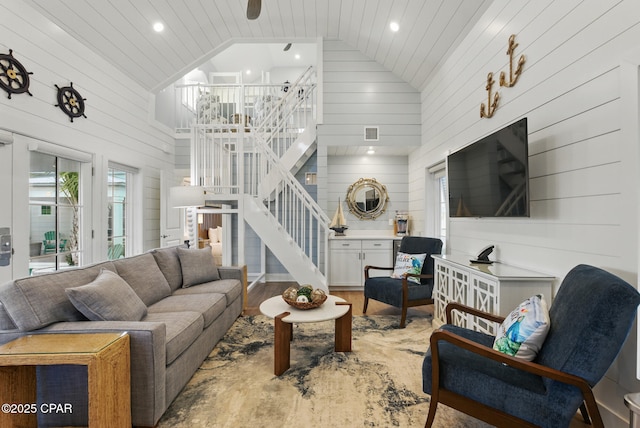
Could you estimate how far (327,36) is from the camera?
5.28 m

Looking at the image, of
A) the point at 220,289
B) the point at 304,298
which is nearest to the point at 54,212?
the point at 220,289

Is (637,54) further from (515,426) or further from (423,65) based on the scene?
(423,65)

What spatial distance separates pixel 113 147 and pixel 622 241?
5.07 metres

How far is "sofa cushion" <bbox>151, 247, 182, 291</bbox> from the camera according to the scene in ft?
11.1

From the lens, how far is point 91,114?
3910 mm

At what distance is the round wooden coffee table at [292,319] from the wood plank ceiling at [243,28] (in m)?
3.21

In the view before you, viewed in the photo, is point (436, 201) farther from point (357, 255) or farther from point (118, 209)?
point (118, 209)

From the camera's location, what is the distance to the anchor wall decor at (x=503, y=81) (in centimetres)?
270

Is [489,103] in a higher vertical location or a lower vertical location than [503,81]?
lower

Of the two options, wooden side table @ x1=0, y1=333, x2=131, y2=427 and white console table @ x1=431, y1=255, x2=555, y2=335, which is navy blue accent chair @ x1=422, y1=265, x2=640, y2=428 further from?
wooden side table @ x1=0, y1=333, x2=131, y2=427

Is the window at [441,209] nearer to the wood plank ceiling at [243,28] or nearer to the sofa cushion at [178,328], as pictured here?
the wood plank ceiling at [243,28]

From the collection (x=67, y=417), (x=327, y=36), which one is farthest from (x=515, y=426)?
(x=327, y=36)

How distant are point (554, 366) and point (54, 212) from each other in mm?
4411

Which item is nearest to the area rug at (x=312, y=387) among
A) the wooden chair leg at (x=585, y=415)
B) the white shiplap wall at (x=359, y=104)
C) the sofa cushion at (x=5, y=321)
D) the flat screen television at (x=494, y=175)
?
the wooden chair leg at (x=585, y=415)
